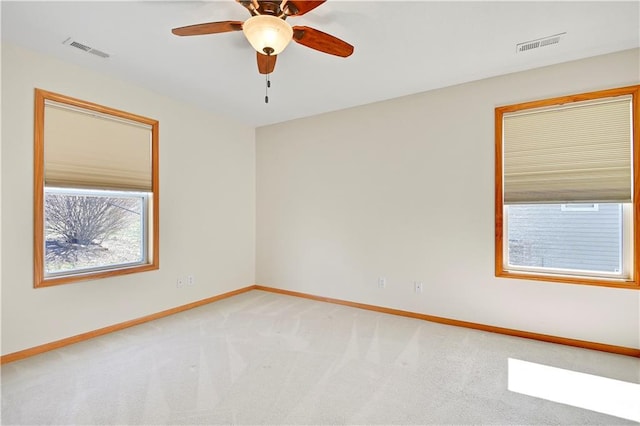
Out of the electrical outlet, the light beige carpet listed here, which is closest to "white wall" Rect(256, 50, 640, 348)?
the electrical outlet

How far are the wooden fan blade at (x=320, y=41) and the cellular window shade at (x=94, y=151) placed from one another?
230 cm

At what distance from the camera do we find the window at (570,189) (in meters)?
2.62

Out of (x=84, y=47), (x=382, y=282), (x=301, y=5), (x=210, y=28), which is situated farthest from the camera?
(x=382, y=282)

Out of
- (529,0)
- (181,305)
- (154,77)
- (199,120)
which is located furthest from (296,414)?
(199,120)

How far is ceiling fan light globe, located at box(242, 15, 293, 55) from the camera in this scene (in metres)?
1.72

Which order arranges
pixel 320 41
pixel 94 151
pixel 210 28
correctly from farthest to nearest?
pixel 94 151 < pixel 320 41 < pixel 210 28

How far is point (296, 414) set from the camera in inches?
72.5

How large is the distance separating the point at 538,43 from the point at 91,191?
4.25 metres

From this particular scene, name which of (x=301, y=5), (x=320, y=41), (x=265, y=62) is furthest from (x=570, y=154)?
(x=265, y=62)

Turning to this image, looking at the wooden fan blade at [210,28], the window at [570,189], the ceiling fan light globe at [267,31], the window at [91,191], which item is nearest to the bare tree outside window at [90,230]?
the window at [91,191]

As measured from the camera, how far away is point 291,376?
226 cm

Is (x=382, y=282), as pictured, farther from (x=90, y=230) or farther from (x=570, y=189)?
(x=90, y=230)

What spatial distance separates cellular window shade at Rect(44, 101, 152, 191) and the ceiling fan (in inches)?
67.8

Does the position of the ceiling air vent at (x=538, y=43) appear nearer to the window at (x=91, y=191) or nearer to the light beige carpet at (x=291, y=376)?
the light beige carpet at (x=291, y=376)
